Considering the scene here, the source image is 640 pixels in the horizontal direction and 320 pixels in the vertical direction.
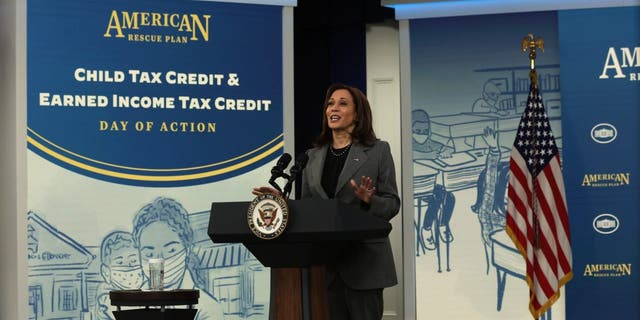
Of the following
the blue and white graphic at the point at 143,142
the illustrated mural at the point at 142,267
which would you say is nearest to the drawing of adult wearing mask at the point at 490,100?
the blue and white graphic at the point at 143,142

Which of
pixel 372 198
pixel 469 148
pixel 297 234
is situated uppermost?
pixel 469 148

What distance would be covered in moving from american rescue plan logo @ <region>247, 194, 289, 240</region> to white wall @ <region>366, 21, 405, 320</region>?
421 cm

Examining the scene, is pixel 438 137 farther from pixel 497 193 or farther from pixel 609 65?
pixel 609 65

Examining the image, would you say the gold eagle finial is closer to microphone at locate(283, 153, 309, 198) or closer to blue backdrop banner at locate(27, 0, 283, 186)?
blue backdrop banner at locate(27, 0, 283, 186)

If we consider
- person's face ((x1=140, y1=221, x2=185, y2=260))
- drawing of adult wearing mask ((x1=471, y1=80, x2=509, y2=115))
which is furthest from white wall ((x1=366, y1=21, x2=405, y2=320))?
person's face ((x1=140, y1=221, x2=185, y2=260))

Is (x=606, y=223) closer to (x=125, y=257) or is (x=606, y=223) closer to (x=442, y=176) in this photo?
(x=442, y=176)

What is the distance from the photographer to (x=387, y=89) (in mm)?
7328

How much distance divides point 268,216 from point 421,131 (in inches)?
115

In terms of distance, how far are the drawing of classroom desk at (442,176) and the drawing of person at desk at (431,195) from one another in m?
0.01

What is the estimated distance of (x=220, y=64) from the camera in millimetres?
5539

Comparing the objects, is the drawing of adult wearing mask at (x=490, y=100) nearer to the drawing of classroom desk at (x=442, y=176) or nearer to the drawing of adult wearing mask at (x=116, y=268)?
the drawing of classroom desk at (x=442, y=176)

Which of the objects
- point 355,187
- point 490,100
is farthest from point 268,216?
point 490,100

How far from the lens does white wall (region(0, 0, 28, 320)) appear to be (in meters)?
5.09

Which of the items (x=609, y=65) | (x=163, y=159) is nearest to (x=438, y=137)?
(x=609, y=65)
